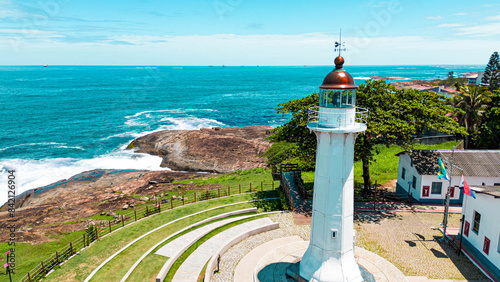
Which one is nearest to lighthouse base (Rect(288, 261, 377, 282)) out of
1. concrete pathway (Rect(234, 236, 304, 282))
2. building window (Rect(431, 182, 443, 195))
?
concrete pathway (Rect(234, 236, 304, 282))

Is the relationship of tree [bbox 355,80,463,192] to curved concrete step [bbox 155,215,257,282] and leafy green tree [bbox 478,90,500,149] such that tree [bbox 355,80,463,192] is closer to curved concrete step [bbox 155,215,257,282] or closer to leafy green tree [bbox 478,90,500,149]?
curved concrete step [bbox 155,215,257,282]

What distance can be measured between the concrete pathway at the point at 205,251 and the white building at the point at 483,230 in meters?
11.8

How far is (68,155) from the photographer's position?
50.4 meters

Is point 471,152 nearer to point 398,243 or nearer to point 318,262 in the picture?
point 398,243

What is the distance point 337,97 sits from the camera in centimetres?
1181

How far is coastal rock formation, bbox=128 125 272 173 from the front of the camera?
145ft

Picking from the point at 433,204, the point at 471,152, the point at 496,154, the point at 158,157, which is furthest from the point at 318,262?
the point at 158,157

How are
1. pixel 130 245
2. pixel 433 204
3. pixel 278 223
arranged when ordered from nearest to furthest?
pixel 130 245 < pixel 278 223 < pixel 433 204

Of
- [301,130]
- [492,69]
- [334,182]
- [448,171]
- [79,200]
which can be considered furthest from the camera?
[492,69]

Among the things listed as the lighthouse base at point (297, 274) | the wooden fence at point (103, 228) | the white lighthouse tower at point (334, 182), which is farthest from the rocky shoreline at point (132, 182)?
the white lighthouse tower at point (334, 182)

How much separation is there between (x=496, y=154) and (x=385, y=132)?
11.7m

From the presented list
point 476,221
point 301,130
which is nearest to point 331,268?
point 476,221

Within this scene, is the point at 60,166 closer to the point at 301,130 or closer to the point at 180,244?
the point at 180,244

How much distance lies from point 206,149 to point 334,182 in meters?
37.5
